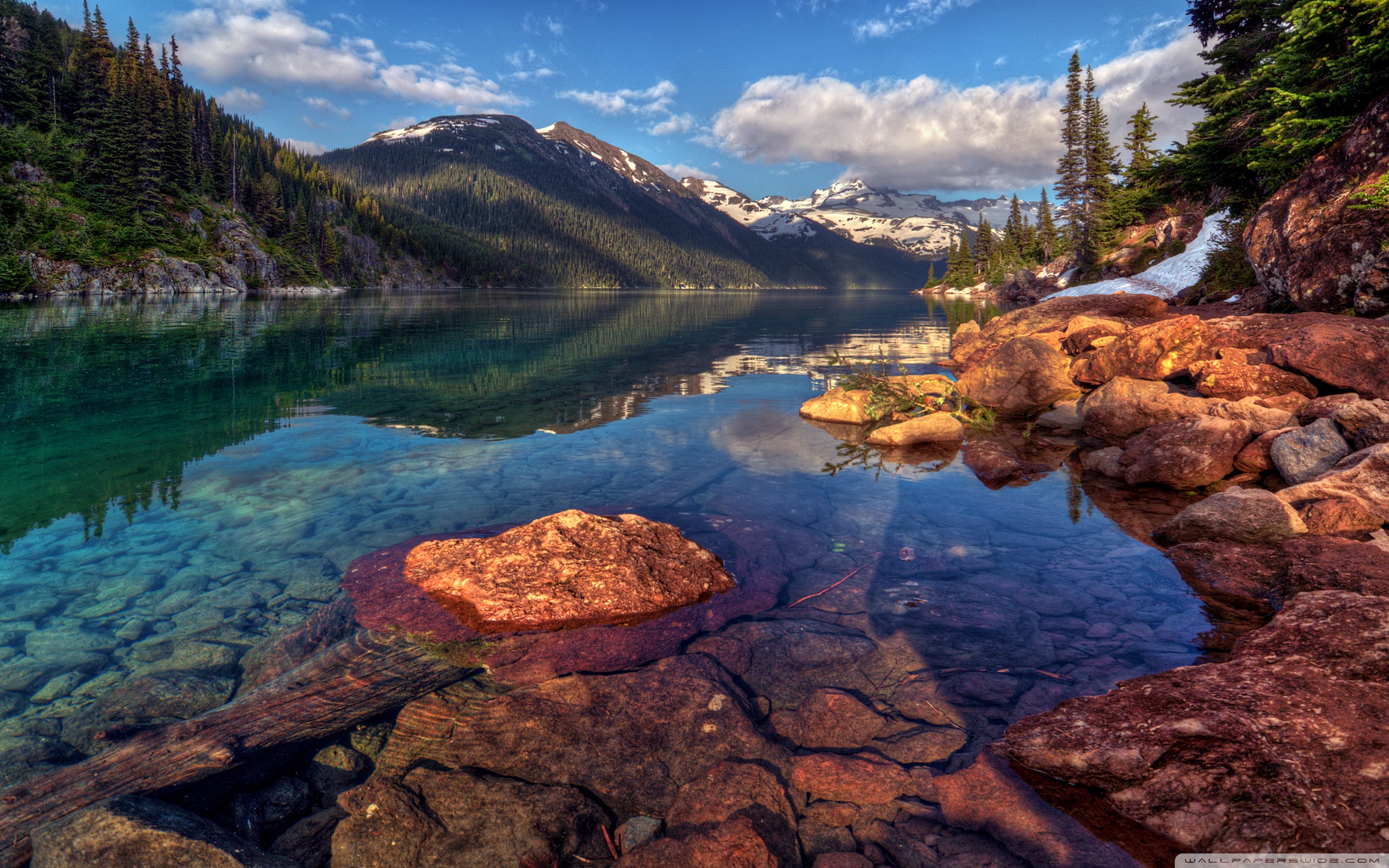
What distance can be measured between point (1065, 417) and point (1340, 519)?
760cm

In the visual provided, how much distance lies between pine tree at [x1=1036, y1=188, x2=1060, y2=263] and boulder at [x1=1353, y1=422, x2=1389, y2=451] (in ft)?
256

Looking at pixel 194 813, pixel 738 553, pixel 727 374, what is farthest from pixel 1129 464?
pixel 727 374

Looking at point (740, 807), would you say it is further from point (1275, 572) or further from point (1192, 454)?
point (1192, 454)

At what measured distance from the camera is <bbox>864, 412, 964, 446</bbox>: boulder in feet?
43.4

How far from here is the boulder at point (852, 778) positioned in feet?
12.8

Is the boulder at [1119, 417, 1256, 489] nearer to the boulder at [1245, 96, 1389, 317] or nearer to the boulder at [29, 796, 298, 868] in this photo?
the boulder at [1245, 96, 1389, 317]

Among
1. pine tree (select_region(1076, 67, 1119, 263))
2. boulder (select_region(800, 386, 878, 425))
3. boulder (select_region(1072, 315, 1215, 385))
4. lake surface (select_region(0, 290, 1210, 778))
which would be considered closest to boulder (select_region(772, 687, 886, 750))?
lake surface (select_region(0, 290, 1210, 778))

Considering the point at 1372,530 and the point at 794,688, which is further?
the point at 1372,530

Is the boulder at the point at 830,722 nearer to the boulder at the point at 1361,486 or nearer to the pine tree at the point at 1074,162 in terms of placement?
the boulder at the point at 1361,486

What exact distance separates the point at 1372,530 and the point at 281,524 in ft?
45.2

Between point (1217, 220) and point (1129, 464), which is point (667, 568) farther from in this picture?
point (1217, 220)

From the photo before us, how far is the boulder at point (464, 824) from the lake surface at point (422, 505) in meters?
2.55

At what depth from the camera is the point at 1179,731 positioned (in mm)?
3666

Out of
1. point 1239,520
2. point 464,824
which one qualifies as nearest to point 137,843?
point 464,824
